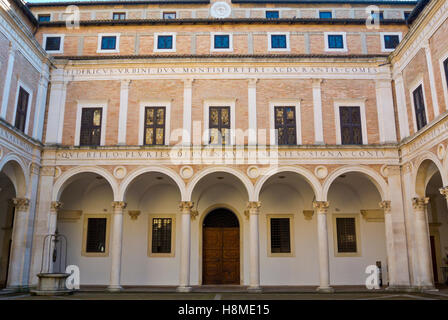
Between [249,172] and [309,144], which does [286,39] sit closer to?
[309,144]

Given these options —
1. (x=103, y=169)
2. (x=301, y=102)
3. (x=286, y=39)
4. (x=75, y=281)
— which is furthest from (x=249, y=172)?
(x=75, y=281)

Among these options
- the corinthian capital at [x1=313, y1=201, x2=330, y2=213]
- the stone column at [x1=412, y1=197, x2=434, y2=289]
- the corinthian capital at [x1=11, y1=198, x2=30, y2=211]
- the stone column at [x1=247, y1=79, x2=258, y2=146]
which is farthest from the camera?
the stone column at [x1=247, y1=79, x2=258, y2=146]

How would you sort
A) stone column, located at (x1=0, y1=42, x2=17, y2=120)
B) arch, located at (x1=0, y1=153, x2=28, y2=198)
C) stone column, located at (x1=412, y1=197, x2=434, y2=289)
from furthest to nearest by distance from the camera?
arch, located at (x1=0, y1=153, x2=28, y2=198) < stone column, located at (x1=412, y1=197, x2=434, y2=289) < stone column, located at (x1=0, y1=42, x2=17, y2=120)

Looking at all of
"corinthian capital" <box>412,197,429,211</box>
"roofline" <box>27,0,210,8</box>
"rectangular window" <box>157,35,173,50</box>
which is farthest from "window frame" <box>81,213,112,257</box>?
"corinthian capital" <box>412,197,429,211</box>

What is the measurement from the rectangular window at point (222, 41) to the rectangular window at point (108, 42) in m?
5.06

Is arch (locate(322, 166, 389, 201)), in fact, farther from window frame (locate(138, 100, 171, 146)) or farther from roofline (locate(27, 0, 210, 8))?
roofline (locate(27, 0, 210, 8))

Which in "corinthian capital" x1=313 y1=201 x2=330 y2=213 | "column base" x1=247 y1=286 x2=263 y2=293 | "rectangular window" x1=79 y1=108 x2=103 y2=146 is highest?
"rectangular window" x1=79 y1=108 x2=103 y2=146

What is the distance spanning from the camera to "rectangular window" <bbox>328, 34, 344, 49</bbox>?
21281 millimetres

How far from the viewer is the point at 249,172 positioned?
18094 millimetres

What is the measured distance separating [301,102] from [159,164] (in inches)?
271

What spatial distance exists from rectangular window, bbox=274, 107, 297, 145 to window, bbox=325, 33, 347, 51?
4.52m

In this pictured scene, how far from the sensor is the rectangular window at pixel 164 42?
21266mm

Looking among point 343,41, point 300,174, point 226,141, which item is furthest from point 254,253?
point 343,41

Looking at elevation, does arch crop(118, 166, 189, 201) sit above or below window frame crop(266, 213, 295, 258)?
above
